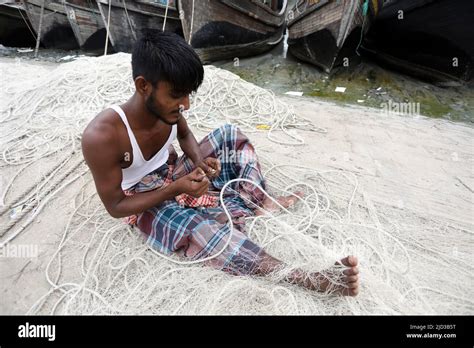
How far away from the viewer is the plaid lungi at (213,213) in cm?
158

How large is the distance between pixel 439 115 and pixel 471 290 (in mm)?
4185

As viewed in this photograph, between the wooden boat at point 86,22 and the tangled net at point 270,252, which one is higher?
the wooden boat at point 86,22

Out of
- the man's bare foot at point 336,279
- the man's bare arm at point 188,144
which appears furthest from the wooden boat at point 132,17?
the man's bare foot at point 336,279

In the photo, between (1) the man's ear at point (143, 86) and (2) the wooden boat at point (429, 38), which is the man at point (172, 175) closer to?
(1) the man's ear at point (143, 86)

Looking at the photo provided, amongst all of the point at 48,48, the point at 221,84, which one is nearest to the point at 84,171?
the point at 221,84

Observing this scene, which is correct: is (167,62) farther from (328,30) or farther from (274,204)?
(328,30)

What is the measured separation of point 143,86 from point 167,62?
0.18 metres

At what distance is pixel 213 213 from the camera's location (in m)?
1.82

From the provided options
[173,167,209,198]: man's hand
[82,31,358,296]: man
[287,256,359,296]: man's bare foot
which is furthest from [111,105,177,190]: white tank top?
[287,256,359,296]: man's bare foot

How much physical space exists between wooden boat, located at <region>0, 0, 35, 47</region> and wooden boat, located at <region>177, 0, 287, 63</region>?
6.94m

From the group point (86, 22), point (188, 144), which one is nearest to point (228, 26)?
point (86, 22)

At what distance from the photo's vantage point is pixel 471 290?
5.35 feet

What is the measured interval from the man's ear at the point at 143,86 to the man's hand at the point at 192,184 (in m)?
0.42
